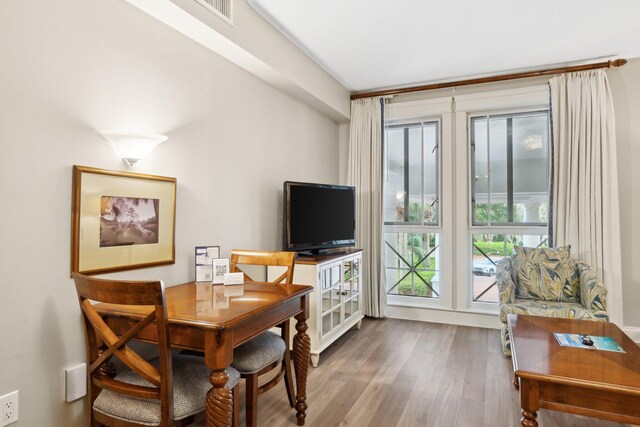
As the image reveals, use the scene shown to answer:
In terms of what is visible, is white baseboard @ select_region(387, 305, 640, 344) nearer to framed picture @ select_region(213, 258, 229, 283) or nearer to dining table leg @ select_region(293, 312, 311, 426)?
dining table leg @ select_region(293, 312, 311, 426)

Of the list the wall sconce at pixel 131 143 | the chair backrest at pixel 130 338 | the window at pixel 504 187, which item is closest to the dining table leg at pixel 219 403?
the chair backrest at pixel 130 338

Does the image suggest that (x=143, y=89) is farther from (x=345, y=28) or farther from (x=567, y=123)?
(x=567, y=123)

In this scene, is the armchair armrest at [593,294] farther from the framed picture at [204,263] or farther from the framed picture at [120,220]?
the framed picture at [120,220]

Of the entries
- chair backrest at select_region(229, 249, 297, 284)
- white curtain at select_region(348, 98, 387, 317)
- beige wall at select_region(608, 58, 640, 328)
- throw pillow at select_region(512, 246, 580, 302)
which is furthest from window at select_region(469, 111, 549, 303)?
chair backrest at select_region(229, 249, 297, 284)

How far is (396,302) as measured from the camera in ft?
14.7

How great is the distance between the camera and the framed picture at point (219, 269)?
2275 millimetres

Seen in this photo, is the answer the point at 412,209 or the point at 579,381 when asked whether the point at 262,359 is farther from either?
the point at 412,209

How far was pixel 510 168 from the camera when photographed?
405cm

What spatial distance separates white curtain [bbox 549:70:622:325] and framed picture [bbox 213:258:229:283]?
3.11 m

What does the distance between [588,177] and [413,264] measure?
189 centimetres

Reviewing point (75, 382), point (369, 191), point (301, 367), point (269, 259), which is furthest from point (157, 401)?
point (369, 191)

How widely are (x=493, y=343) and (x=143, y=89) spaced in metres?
3.46

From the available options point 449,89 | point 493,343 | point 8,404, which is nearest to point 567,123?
point 449,89

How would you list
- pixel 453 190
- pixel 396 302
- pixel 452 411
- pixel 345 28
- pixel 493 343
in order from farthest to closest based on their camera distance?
pixel 396 302
pixel 453 190
pixel 493 343
pixel 345 28
pixel 452 411
